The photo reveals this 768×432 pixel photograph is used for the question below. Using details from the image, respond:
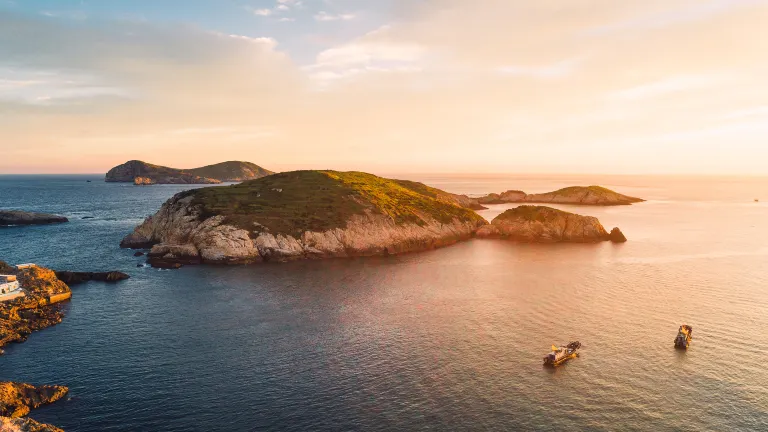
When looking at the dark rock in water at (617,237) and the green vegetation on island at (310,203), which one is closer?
the green vegetation on island at (310,203)

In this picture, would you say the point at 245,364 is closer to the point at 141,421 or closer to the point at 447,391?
the point at 141,421

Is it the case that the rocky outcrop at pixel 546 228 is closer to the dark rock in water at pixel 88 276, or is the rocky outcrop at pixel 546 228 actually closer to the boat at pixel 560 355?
the boat at pixel 560 355

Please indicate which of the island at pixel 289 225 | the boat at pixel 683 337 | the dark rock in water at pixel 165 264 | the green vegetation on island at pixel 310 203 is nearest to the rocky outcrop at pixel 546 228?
the island at pixel 289 225

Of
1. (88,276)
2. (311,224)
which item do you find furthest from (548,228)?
(88,276)

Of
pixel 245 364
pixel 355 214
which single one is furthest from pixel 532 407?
pixel 355 214

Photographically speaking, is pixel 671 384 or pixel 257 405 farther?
pixel 671 384

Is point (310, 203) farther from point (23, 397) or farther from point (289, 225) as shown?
point (23, 397)
